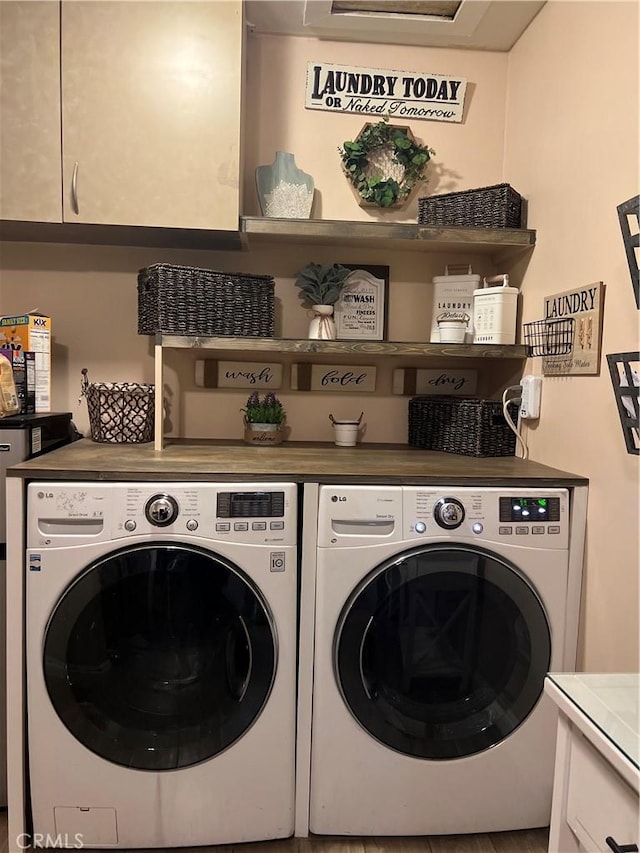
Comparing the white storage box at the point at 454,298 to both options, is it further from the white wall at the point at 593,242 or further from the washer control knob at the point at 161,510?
the washer control knob at the point at 161,510

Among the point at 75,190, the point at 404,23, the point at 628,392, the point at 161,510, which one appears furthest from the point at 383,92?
the point at 161,510

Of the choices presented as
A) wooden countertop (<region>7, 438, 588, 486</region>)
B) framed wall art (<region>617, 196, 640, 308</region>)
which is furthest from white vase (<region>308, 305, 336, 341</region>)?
framed wall art (<region>617, 196, 640, 308</region>)

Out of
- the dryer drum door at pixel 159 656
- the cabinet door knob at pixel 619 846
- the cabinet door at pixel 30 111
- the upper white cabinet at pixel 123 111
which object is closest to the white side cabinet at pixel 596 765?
the cabinet door knob at pixel 619 846

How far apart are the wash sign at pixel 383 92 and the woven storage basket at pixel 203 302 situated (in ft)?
2.57

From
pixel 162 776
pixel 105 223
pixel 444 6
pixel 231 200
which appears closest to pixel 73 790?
pixel 162 776

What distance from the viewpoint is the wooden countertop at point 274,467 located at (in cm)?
143

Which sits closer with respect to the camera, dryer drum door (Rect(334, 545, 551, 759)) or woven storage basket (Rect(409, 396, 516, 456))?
dryer drum door (Rect(334, 545, 551, 759))

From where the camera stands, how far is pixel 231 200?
5.65 feet

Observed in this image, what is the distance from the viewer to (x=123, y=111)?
1.66m

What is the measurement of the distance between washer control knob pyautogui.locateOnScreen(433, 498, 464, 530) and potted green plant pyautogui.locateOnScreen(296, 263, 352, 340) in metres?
0.73

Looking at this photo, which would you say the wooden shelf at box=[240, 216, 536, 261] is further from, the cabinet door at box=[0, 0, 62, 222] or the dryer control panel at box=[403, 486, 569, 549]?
the dryer control panel at box=[403, 486, 569, 549]

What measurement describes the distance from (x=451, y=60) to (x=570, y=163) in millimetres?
762

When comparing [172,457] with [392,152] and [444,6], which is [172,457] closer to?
[392,152]

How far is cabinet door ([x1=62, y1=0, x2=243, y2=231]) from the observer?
5.36 feet
